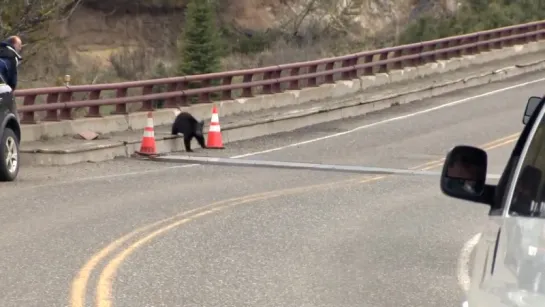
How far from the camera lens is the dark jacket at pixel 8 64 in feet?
54.4

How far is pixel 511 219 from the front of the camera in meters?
4.10

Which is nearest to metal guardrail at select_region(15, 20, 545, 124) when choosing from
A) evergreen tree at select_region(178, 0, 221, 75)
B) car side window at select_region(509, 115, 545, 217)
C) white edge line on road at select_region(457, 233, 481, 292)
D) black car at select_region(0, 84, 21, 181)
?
evergreen tree at select_region(178, 0, 221, 75)

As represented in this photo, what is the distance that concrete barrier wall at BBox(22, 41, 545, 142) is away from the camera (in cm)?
2028

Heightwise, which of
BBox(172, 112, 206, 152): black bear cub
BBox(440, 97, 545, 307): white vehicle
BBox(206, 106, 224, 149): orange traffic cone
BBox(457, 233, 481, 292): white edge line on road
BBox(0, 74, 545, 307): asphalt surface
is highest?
BBox(440, 97, 545, 307): white vehicle

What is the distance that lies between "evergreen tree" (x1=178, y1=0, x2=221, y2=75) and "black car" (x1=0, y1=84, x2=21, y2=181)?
2216 centimetres

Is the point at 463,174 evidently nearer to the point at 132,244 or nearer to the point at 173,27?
the point at 132,244

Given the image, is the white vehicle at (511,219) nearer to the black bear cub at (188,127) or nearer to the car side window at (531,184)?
the car side window at (531,184)

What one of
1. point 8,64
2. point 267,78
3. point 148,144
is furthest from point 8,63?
point 267,78

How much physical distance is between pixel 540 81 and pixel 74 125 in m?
16.2

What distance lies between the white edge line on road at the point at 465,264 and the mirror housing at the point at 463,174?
409cm

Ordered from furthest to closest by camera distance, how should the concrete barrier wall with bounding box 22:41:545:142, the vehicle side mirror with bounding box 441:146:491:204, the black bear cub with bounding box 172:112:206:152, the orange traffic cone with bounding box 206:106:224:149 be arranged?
the orange traffic cone with bounding box 206:106:224:149
the concrete barrier wall with bounding box 22:41:545:142
the black bear cub with bounding box 172:112:206:152
the vehicle side mirror with bounding box 441:146:491:204

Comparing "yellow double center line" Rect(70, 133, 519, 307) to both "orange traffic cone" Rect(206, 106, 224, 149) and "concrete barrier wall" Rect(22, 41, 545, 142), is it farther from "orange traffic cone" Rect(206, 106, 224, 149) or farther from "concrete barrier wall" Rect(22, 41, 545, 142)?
"concrete barrier wall" Rect(22, 41, 545, 142)

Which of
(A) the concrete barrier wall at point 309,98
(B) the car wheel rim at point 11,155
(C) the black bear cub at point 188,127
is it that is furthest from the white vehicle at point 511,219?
(A) the concrete barrier wall at point 309,98

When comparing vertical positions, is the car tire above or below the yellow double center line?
above
